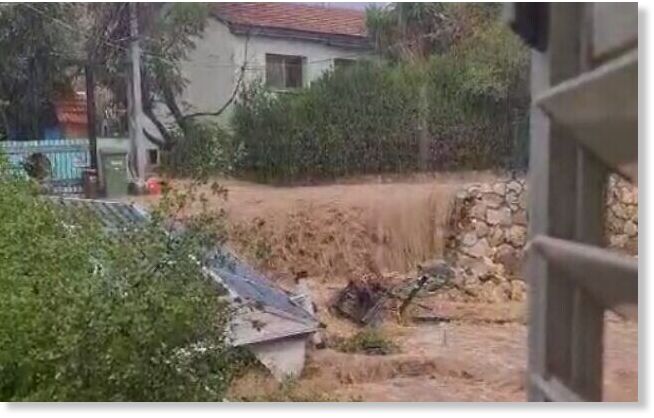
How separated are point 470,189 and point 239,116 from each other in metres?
0.46

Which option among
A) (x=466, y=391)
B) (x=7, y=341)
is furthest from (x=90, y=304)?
(x=466, y=391)

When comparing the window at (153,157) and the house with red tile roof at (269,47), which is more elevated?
the house with red tile roof at (269,47)

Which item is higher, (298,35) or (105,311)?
(298,35)

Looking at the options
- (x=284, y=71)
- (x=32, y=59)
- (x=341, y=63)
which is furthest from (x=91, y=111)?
(x=341, y=63)

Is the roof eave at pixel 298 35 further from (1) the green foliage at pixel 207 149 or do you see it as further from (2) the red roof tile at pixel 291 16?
(1) the green foliage at pixel 207 149

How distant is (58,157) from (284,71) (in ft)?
1.51

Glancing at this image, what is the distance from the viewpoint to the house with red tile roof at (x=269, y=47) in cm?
165

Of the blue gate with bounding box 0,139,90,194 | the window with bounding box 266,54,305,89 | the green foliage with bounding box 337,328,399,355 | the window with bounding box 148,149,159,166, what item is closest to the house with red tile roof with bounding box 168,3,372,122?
the window with bounding box 266,54,305,89

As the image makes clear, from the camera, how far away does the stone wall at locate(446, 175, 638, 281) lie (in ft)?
5.19

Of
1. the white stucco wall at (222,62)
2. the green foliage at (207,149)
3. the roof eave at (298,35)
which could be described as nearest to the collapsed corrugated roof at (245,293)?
the green foliage at (207,149)

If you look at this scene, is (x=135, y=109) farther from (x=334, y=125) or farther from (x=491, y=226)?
(x=491, y=226)

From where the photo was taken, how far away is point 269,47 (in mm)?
1689

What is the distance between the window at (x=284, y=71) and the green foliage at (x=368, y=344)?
19.4 inches

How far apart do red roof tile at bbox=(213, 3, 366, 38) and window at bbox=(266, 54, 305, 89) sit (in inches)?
2.4
